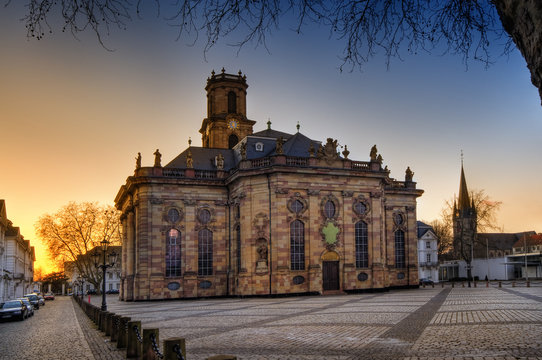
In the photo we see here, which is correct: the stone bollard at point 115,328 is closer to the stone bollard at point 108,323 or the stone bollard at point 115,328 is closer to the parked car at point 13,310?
the stone bollard at point 108,323

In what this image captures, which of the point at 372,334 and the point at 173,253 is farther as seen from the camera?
the point at 173,253

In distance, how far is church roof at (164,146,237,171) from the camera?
5144 centimetres

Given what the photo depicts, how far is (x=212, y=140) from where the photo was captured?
60719 millimetres

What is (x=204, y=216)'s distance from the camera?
47.3m

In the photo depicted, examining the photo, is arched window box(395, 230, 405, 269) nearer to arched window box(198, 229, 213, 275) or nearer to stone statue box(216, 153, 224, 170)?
arched window box(198, 229, 213, 275)

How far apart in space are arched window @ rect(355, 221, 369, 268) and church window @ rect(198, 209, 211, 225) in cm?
1319

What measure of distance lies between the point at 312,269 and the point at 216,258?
9080mm

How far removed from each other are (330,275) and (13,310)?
79.1 ft

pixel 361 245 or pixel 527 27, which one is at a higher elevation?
pixel 527 27

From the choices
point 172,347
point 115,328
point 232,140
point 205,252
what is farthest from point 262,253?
point 172,347

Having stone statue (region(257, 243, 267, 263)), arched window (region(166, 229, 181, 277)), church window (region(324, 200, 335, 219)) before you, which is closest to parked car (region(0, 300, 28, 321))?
arched window (region(166, 229, 181, 277))

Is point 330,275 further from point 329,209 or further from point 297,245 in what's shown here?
point 329,209

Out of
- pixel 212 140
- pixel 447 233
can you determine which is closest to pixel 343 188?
pixel 212 140

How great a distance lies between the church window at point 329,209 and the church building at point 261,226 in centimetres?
9
